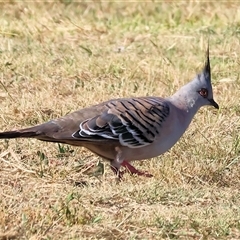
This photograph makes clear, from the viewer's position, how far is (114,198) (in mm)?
4621

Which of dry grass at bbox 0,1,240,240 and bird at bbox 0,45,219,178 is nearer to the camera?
dry grass at bbox 0,1,240,240

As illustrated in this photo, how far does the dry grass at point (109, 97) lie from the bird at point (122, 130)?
0.13 metres

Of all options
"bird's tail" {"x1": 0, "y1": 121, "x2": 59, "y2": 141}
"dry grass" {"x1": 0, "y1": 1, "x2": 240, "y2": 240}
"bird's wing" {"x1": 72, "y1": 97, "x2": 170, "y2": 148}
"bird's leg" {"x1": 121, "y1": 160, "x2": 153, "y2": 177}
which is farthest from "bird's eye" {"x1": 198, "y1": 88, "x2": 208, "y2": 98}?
"bird's tail" {"x1": 0, "y1": 121, "x2": 59, "y2": 141}

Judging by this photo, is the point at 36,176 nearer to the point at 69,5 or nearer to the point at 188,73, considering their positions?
the point at 188,73

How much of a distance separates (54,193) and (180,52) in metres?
3.84

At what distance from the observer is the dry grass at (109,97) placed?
4203mm

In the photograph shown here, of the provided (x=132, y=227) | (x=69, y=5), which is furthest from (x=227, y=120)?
(x=69, y=5)

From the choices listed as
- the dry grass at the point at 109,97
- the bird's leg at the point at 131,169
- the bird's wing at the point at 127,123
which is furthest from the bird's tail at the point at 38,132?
the bird's leg at the point at 131,169

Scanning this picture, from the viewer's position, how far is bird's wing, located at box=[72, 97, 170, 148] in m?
4.99

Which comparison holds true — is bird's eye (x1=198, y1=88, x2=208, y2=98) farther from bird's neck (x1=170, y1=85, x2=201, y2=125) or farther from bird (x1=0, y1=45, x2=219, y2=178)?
bird (x1=0, y1=45, x2=219, y2=178)

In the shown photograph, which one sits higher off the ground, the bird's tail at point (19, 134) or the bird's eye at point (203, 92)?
the bird's eye at point (203, 92)

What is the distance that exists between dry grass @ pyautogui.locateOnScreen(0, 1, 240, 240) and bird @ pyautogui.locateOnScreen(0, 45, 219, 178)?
128 mm

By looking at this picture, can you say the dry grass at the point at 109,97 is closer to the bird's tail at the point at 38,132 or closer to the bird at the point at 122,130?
the bird at the point at 122,130

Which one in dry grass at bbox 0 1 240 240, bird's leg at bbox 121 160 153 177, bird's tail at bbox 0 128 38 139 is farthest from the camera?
bird's leg at bbox 121 160 153 177
